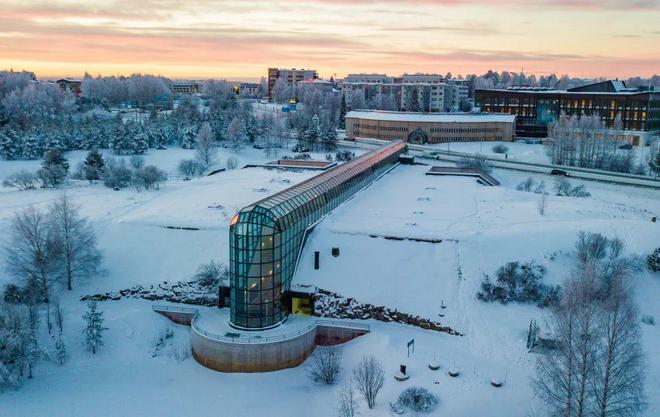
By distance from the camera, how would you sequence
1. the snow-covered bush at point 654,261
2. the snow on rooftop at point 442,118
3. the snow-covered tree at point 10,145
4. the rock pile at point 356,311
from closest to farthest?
the rock pile at point 356,311, the snow-covered bush at point 654,261, the snow-covered tree at point 10,145, the snow on rooftop at point 442,118

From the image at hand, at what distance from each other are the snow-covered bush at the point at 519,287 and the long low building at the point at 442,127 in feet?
220

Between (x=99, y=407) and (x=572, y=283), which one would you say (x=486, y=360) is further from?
(x=99, y=407)

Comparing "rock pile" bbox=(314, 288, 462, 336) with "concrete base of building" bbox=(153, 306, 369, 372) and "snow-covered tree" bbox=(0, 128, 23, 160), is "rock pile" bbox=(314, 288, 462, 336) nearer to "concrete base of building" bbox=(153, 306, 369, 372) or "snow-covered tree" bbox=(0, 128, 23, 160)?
"concrete base of building" bbox=(153, 306, 369, 372)

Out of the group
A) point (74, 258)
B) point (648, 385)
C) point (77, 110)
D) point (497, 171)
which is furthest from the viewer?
point (77, 110)

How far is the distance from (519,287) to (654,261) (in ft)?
29.8

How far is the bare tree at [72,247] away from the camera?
37513 millimetres

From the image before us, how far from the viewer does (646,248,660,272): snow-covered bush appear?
37.6 metres

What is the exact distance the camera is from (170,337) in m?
34.2

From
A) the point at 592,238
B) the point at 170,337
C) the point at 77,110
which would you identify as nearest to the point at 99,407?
the point at 170,337

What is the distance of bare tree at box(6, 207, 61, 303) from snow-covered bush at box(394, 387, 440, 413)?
21.7 metres

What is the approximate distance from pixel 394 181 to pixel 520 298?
28816mm

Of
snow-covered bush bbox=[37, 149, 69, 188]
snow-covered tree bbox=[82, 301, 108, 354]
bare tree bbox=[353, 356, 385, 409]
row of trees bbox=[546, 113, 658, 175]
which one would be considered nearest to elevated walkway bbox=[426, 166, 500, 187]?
row of trees bbox=[546, 113, 658, 175]

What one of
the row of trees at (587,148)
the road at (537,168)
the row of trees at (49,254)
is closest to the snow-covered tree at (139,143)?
the road at (537,168)

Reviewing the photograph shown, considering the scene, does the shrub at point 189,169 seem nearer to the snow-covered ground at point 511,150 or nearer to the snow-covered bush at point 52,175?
the snow-covered bush at point 52,175
